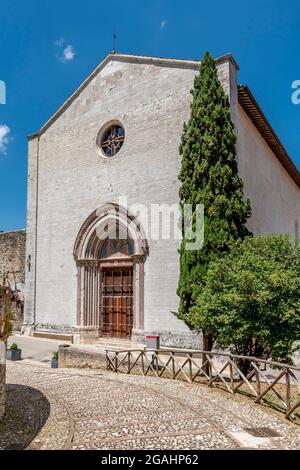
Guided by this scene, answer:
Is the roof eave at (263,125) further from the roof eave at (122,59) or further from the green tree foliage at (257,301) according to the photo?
the green tree foliage at (257,301)

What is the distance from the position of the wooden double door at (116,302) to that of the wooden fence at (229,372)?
2079 mm

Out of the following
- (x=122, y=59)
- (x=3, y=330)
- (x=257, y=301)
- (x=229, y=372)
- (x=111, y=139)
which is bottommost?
(x=229, y=372)

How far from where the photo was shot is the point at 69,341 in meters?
15.1

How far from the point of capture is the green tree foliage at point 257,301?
770cm

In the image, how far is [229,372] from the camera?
1000 centimetres

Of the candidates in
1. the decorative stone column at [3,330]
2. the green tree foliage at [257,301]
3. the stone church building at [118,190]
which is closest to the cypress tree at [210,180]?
the stone church building at [118,190]

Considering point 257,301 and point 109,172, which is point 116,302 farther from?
point 257,301

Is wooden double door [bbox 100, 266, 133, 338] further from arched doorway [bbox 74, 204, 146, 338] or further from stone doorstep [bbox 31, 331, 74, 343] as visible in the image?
stone doorstep [bbox 31, 331, 74, 343]

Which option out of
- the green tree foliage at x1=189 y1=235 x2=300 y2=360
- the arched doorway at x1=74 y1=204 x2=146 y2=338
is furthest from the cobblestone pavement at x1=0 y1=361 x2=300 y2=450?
the arched doorway at x1=74 y1=204 x2=146 y2=338

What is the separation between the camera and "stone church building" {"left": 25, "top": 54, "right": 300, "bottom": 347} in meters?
13.1

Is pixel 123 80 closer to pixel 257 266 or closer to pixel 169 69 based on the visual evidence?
pixel 169 69

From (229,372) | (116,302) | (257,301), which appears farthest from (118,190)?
(257,301)

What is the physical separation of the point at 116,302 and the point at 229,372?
5855 mm
